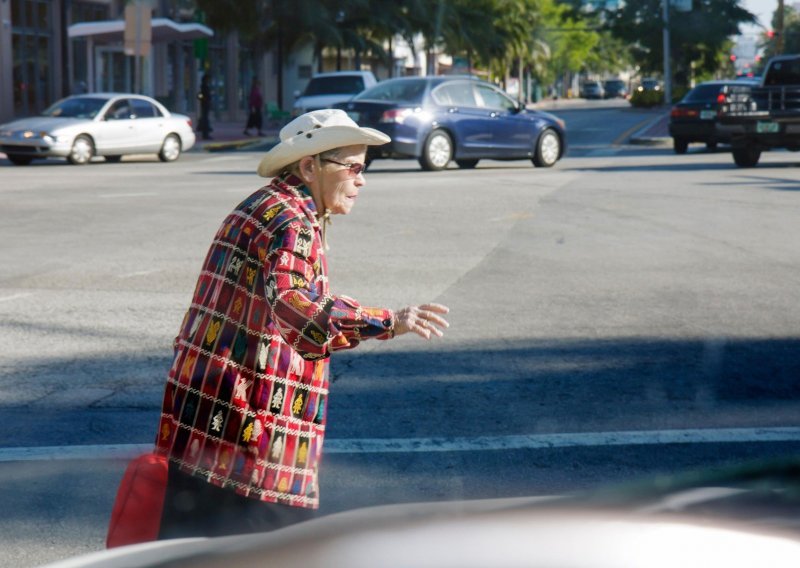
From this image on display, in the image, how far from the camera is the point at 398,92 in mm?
23828

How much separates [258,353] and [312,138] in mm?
590

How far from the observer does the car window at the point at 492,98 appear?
24.5m

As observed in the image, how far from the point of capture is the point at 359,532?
195cm

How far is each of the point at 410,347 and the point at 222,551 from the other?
6.63 metres

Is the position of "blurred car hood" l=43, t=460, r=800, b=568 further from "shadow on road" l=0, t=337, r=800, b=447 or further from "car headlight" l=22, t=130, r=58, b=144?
"car headlight" l=22, t=130, r=58, b=144

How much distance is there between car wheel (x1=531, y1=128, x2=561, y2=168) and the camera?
25.0 meters

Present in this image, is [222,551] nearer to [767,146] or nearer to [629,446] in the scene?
[629,446]

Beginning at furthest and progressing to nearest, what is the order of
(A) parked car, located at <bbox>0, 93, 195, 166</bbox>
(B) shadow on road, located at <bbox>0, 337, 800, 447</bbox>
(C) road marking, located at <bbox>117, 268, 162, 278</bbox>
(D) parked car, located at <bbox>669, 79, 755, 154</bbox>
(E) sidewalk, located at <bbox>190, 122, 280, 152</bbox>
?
(E) sidewalk, located at <bbox>190, 122, 280, 152</bbox>, (D) parked car, located at <bbox>669, 79, 755, 154</bbox>, (A) parked car, located at <bbox>0, 93, 195, 166</bbox>, (C) road marking, located at <bbox>117, 268, 162, 278</bbox>, (B) shadow on road, located at <bbox>0, 337, 800, 447</bbox>

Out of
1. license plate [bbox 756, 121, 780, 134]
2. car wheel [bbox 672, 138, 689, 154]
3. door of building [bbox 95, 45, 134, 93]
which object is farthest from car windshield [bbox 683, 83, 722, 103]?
door of building [bbox 95, 45, 134, 93]

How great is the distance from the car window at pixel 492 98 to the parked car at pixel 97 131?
7.72 m

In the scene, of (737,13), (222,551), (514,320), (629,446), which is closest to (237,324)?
(222,551)

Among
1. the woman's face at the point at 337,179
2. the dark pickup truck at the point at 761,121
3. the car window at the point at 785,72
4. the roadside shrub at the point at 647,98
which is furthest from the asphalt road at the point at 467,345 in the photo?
the roadside shrub at the point at 647,98

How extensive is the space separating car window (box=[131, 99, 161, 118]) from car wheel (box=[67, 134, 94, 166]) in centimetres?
159

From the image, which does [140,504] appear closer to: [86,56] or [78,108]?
[78,108]
